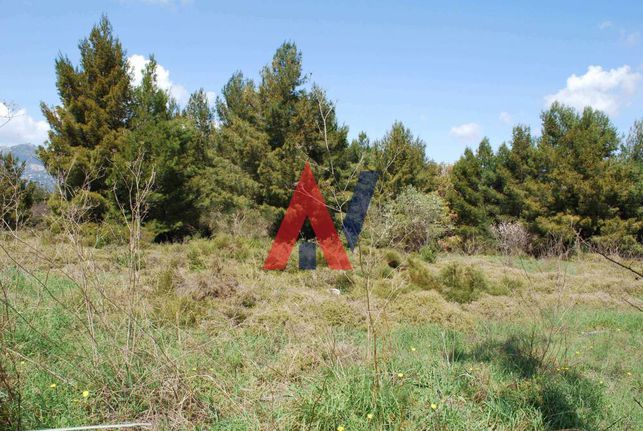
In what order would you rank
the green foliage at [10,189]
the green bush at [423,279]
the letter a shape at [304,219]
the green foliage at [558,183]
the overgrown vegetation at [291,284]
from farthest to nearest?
the green foliage at [558,183] → the letter a shape at [304,219] → the green bush at [423,279] → the green foliage at [10,189] → the overgrown vegetation at [291,284]

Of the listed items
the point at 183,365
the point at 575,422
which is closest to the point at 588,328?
the point at 575,422

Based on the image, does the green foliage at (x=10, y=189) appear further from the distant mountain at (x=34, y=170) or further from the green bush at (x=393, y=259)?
the green bush at (x=393, y=259)

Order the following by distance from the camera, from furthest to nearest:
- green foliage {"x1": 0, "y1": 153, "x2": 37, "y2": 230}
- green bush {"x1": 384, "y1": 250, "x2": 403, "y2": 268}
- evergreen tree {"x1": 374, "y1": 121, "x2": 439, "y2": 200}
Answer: evergreen tree {"x1": 374, "y1": 121, "x2": 439, "y2": 200}
green bush {"x1": 384, "y1": 250, "x2": 403, "y2": 268}
green foliage {"x1": 0, "y1": 153, "x2": 37, "y2": 230}

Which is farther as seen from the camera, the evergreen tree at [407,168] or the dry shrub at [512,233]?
the evergreen tree at [407,168]

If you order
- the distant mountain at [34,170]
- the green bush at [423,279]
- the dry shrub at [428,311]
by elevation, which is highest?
the distant mountain at [34,170]

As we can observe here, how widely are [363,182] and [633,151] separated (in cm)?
1656

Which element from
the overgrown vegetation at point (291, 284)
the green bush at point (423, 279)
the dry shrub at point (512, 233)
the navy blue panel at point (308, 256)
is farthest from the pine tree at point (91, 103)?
the dry shrub at point (512, 233)

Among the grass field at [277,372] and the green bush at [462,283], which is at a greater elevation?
the grass field at [277,372]

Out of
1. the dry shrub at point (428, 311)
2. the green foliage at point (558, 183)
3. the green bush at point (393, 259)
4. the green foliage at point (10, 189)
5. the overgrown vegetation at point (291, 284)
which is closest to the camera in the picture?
the overgrown vegetation at point (291, 284)

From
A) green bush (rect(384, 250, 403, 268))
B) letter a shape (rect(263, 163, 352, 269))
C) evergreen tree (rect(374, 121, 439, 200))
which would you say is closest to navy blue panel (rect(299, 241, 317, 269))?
letter a shape (rect(263, 163, 352, 269))

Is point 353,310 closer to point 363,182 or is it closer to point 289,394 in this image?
point 289,394

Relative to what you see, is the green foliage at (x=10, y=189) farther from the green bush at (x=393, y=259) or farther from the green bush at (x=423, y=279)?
the green bush at (x=393, y=259)

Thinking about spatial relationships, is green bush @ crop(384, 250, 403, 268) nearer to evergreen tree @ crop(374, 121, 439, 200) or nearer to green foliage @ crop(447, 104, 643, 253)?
green foliage @ crop(447, 104, 643, 253)

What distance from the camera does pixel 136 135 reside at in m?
13.2
